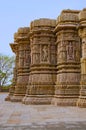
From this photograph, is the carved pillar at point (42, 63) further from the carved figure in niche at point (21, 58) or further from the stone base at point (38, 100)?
the carved figure in niche at point (21, 58)

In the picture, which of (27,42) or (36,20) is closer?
(36,20)

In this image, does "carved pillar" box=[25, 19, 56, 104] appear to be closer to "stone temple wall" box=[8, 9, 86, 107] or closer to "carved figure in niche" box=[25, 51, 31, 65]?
"stone temple wall" box=[8, 9, 86, 107]

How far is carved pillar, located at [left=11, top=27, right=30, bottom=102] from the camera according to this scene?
2066cm

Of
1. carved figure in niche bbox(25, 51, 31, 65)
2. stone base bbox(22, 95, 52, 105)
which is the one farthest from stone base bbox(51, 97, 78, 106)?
carved figure in niche bbox(25, 51, 31, 65)

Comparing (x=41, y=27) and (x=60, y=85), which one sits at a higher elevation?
(x=41, y=27)

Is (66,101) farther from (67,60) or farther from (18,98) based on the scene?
(18,98)

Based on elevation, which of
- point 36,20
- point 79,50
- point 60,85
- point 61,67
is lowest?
point 60,85

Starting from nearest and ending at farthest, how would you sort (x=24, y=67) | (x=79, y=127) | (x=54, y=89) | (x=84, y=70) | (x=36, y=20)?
(x=79, y=127), (x=84, y=70), (x=54, y=89), (x=36, y=20), (x=24, y=67)

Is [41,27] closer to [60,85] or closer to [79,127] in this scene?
[60,85]

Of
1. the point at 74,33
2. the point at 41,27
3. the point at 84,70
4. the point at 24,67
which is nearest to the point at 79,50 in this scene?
the point at 74,33

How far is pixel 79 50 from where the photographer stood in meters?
16.2

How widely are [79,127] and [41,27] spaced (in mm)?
11738

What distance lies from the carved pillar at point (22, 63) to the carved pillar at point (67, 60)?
4.79m

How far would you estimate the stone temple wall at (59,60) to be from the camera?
15180mm
